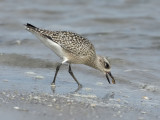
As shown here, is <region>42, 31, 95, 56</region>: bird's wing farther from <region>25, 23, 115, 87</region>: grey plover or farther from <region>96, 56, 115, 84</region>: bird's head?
<region>96, 56, 115, 84</region>: bird's head

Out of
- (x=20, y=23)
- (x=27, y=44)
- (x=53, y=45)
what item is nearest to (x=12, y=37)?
(x=27, y=44)

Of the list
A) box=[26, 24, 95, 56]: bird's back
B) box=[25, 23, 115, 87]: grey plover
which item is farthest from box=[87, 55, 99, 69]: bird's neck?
box=[26, 24, 95, 56]: bird's back

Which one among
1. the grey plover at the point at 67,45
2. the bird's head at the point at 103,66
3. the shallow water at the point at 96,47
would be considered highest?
the grey plover at the point at 67,45

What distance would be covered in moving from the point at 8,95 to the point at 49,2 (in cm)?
1158

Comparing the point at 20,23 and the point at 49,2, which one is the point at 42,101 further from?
the point at 49,2

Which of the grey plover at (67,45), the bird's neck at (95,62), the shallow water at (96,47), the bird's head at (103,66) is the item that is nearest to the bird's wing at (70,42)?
the grey plover at (67,45)

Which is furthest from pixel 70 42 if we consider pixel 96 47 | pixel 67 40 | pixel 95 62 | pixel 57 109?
pixel 96 47

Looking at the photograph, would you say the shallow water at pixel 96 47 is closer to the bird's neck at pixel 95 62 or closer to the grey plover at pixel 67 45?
the bird's neck at pixel 95 62

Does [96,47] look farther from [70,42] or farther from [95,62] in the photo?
[70,42]

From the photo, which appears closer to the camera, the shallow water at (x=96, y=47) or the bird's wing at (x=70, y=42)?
the shallow water at (x=96, y=47)

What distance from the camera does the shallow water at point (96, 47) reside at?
26.8ft

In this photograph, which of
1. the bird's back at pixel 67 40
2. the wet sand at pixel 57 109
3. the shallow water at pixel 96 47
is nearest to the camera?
the wet sand at pixel 57 109

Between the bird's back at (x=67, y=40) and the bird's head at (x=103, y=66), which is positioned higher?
the bird's back at (x=67, y=40)

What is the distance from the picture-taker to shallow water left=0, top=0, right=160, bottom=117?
818 centimetres
